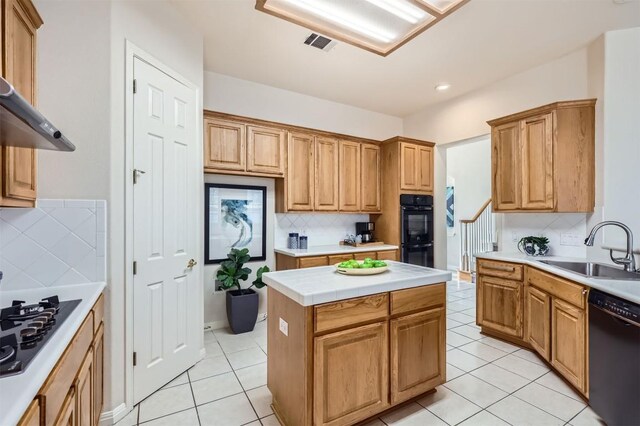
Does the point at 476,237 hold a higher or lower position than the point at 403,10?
lower

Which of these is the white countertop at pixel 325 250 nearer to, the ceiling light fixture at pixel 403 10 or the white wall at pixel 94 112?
the white wall at pixel 94 112

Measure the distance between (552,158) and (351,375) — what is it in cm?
296

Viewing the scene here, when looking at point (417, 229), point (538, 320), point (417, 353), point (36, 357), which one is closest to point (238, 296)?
point (417, 353)

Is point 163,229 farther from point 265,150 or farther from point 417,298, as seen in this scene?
point 417,298

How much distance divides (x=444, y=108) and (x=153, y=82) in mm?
4056

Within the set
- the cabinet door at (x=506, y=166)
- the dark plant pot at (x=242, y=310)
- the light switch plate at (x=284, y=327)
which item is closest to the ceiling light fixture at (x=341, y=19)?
the cabinet door at (x=506, y=166)

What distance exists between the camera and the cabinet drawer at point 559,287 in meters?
2.21

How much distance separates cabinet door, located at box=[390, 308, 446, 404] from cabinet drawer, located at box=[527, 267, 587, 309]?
99 centimetres

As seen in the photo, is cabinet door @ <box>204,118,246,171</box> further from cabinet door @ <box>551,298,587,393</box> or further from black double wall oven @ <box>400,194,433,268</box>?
cabinet door @ <box>551,298,587,393</box>

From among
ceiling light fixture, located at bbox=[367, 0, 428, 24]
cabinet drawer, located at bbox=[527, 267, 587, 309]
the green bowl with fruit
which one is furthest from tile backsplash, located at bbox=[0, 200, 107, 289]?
cabinet drawer, located at bbox=[527, 267, 587, 309]

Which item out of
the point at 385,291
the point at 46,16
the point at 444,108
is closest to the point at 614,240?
the point at 385,291

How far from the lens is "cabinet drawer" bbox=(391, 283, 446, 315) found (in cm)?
200

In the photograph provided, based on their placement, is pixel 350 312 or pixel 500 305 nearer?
pixel 350 312

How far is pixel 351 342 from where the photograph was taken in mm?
1820
